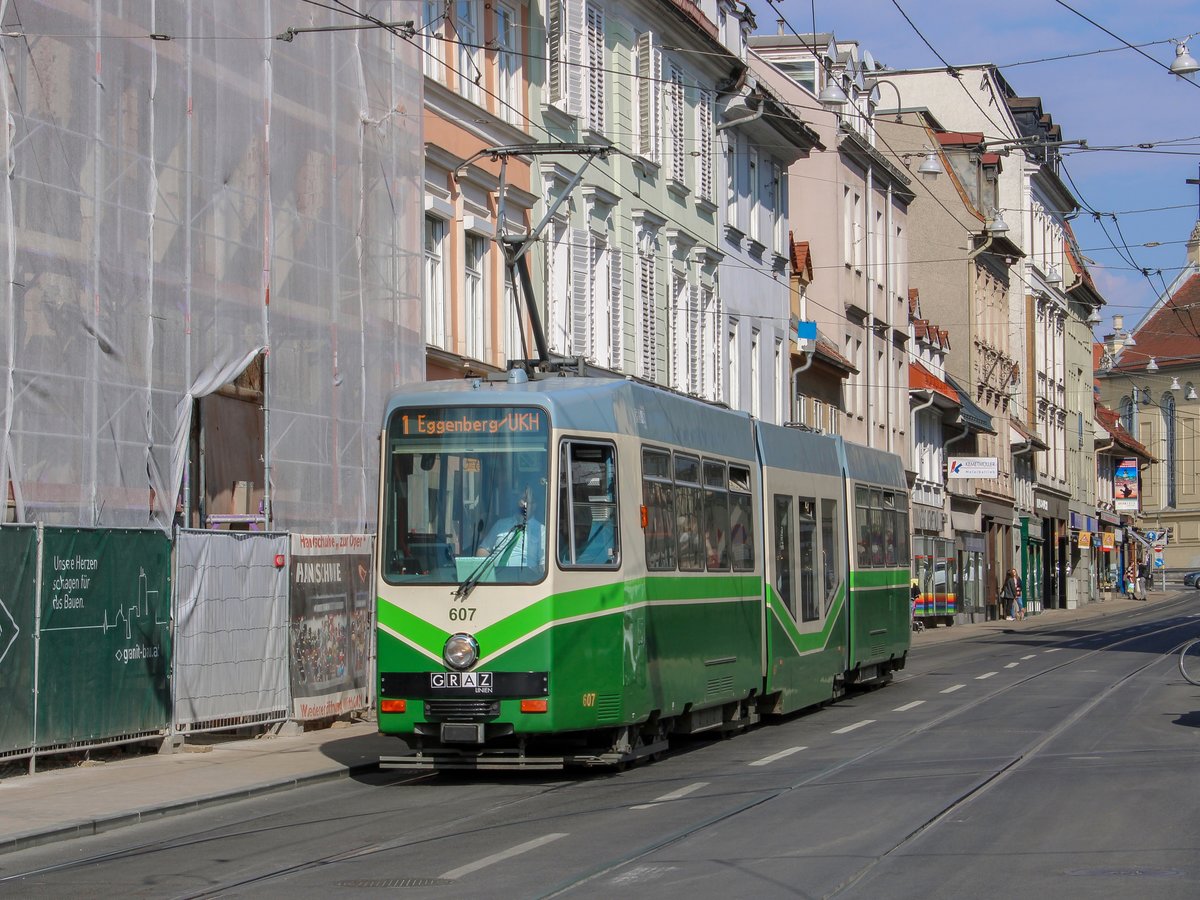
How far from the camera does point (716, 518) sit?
1820 cm

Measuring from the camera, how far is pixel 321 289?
2278 centimetres

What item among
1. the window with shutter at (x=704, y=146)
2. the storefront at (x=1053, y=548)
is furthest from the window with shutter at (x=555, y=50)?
the storefront at (x=1053, y=548)

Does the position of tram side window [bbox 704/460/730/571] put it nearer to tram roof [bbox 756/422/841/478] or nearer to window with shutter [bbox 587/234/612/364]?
tram roof [bbox 756/422/841/478]

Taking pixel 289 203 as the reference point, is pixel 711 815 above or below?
below

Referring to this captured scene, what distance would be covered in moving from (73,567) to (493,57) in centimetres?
1434

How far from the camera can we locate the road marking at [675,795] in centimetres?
1321

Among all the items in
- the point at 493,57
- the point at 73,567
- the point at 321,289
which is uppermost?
the point at 493,57

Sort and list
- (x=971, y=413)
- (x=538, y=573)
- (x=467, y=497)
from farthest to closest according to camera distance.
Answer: (x=971, y=413) → (x=467, y=497) → (x=538, y=573)

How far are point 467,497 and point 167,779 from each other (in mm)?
3544

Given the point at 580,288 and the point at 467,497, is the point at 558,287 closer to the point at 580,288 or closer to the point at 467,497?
the point at 580,288

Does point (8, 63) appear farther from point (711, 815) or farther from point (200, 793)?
point (711, 815)

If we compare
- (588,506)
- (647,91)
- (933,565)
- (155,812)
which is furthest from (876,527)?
(933,565)

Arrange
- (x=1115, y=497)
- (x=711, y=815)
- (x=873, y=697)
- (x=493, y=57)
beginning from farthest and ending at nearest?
1. (x=1115, y=497)
2. (x=493, y=57)
3. (x=873, y=697)
4. (x=711, y=815)

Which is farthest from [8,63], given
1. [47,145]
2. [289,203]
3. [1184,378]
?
[1184,378]
